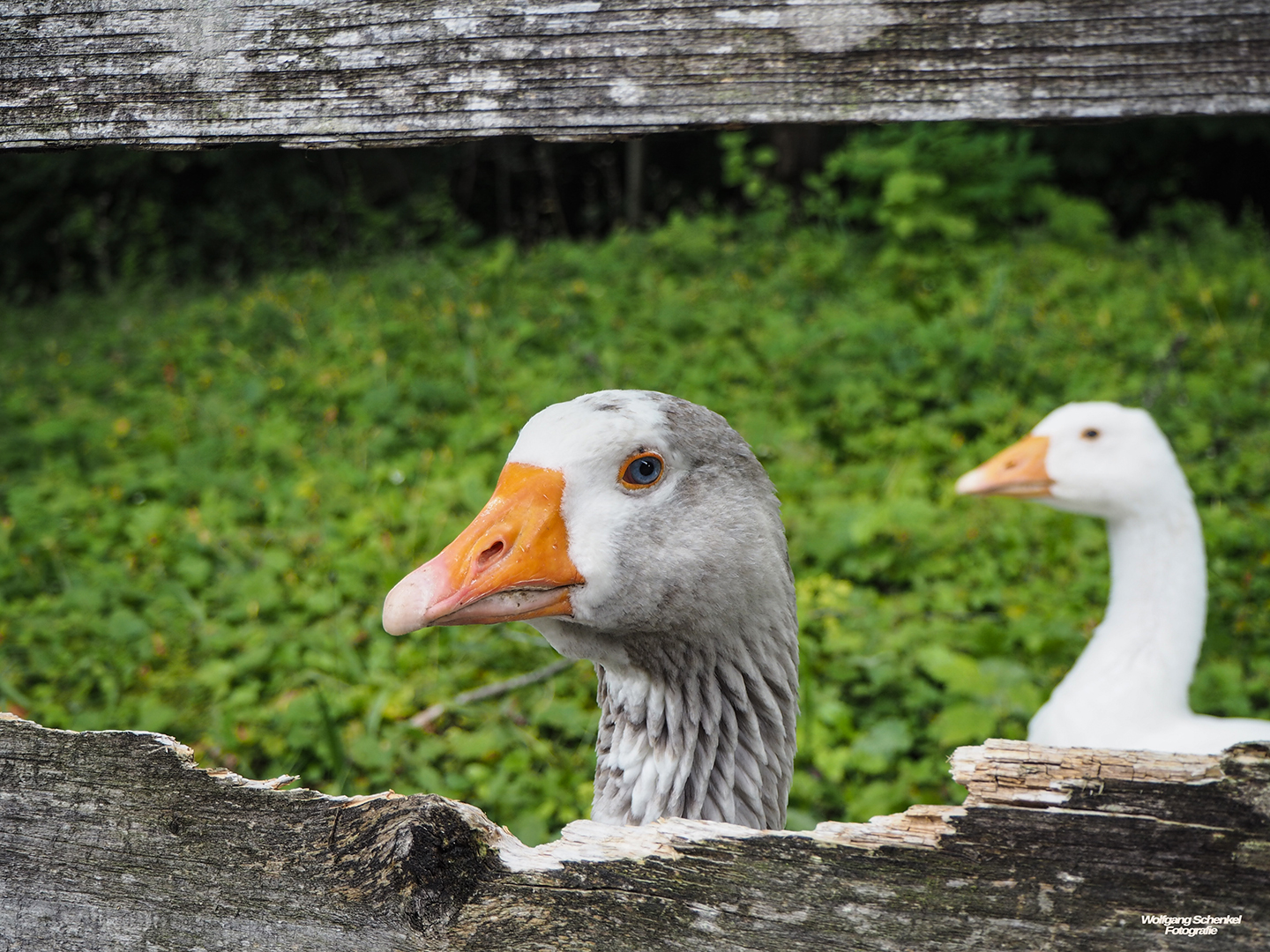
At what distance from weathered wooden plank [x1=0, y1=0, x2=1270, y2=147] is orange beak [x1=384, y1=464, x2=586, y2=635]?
29.9 inches

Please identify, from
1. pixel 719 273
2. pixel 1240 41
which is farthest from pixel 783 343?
pixel 1240 41

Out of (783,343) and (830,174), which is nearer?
(783,343)

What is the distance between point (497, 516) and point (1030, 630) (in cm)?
298

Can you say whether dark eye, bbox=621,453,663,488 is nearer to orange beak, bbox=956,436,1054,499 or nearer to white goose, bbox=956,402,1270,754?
white goose, bbox=956,402,1270,754

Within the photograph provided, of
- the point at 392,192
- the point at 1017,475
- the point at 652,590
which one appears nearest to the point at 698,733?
the point at 652,590

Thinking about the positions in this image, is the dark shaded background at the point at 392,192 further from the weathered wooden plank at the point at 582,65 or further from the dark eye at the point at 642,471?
the weathered wooden plank at the point at 582,65

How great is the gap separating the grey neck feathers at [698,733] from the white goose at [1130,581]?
148 centimetres

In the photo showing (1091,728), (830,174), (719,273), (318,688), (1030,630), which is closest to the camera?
(1091,728)

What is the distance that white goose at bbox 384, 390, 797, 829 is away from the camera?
5.05ft

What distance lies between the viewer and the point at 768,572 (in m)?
1.83

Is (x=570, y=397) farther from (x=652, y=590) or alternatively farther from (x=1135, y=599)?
(x=652, y=590)

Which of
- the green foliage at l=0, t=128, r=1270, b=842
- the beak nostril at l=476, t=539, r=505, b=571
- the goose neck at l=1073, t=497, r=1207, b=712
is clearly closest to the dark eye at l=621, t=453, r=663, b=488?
the beak nostril at l=476, t=539, r=505, b=571

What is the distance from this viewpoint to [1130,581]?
326 cm

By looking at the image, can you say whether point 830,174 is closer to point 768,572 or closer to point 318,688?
point 318,688
